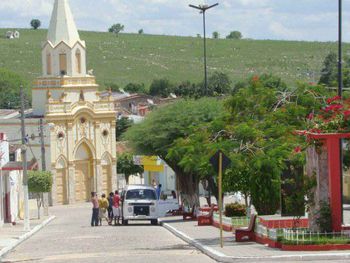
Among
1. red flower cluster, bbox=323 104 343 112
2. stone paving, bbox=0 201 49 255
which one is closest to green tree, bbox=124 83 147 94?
stone paving, bbox=0 201 49 255

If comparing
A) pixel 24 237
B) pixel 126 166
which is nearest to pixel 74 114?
pixel 126 166

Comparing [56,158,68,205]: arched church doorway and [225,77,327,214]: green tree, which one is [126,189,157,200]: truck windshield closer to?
[225,77,327,214]: green tree

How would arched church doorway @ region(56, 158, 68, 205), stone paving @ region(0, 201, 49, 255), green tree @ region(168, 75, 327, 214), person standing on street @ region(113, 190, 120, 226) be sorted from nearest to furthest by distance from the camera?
green tree @ region(168, 75, 327, 214) < stone paving @ region(0, 201, 49, 255) < person standing on street @ region(113, 190, 120, 226) < arched church doorway @ region(56, 158, 68, 205)

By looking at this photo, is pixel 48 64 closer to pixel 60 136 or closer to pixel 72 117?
pixel 72 117

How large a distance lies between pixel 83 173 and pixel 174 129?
4011cm

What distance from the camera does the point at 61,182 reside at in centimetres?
9175

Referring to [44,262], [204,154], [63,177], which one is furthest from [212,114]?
[63,177]

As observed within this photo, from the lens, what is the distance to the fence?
27.7 meters

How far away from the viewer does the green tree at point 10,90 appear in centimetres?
14338

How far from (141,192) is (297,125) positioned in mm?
17398

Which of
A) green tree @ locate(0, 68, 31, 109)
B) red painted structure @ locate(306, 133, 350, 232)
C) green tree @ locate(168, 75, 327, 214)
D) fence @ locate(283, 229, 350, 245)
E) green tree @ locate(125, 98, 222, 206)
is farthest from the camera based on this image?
green tree @ locate(0, 68, 31, 109)

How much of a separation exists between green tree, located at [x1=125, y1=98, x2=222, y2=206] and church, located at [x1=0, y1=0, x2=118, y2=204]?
3530cm

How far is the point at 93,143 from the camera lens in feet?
313

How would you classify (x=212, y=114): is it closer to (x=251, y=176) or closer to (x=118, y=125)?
(x=251, y=176)
